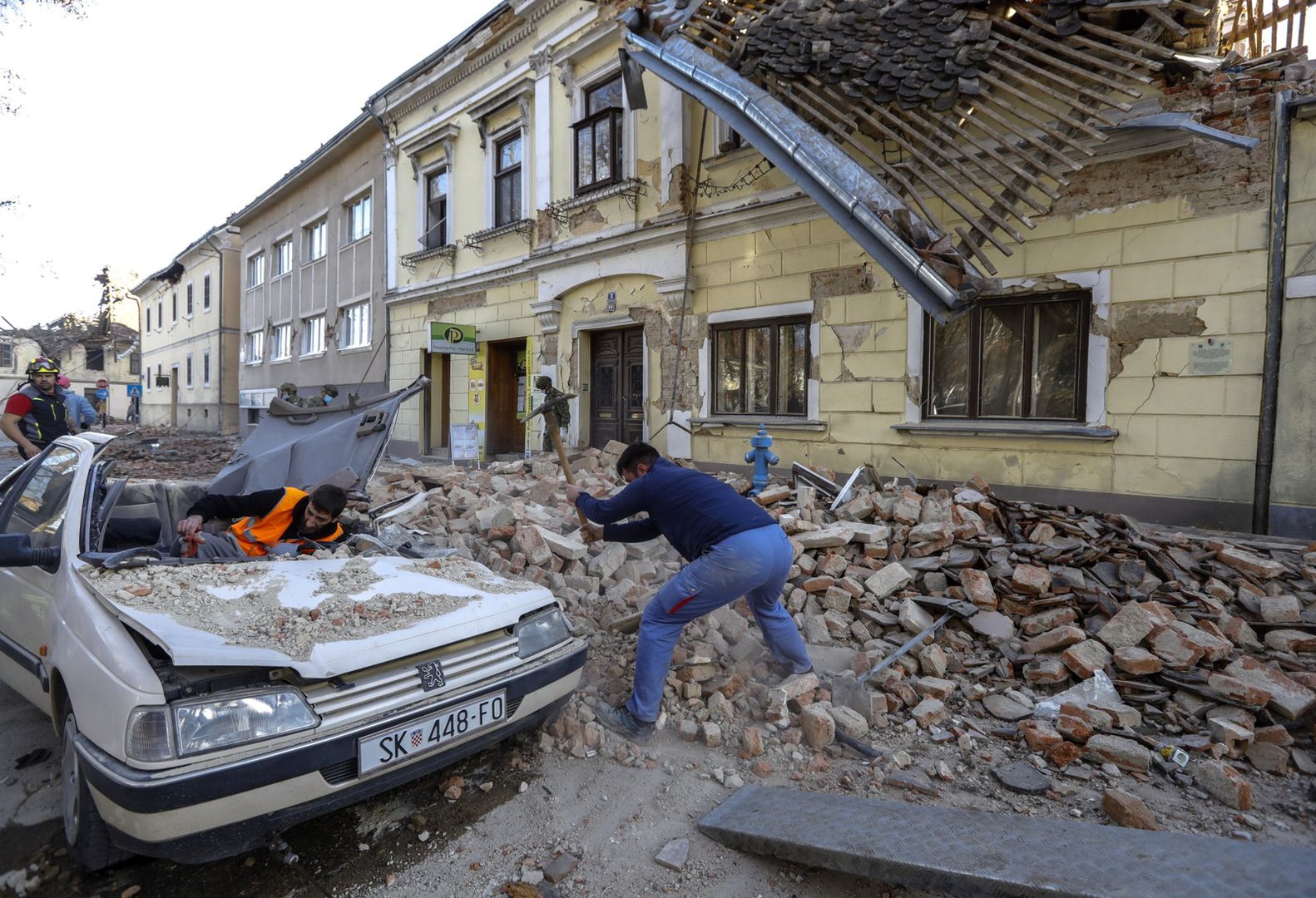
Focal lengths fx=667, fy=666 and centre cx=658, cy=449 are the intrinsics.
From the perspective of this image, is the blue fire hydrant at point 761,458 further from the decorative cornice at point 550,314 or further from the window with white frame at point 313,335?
the window with white frame at point 313,335

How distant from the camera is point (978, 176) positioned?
20.4ft

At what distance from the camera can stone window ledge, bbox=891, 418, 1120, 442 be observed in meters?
5.90

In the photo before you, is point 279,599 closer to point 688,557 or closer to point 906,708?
point 688,557

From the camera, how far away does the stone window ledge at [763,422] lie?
778cm

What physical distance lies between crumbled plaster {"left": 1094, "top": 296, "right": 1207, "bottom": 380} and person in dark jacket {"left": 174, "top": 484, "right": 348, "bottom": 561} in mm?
6243

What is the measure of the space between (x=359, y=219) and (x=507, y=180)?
6.56 m

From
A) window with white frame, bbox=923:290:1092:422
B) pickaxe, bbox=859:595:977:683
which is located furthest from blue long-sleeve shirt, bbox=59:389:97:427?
window with white frame, bbox=923:290:1092:422

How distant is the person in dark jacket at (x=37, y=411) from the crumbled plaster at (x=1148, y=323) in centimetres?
960

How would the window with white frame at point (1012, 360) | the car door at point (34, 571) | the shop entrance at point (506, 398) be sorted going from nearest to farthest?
the car door at point (34, 571)
the window with white frame at point (1012, 360)
the shop entrance at point (506, 398)

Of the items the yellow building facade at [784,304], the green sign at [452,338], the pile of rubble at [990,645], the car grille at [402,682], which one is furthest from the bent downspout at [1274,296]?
the green sign at [452,338]

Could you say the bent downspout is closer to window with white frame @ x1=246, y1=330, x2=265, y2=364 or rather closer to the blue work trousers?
the blue work trousers

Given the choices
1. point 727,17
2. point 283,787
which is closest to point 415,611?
point 283,787

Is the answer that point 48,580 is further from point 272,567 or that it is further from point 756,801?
point 756,801

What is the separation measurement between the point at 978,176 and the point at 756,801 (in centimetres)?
595
